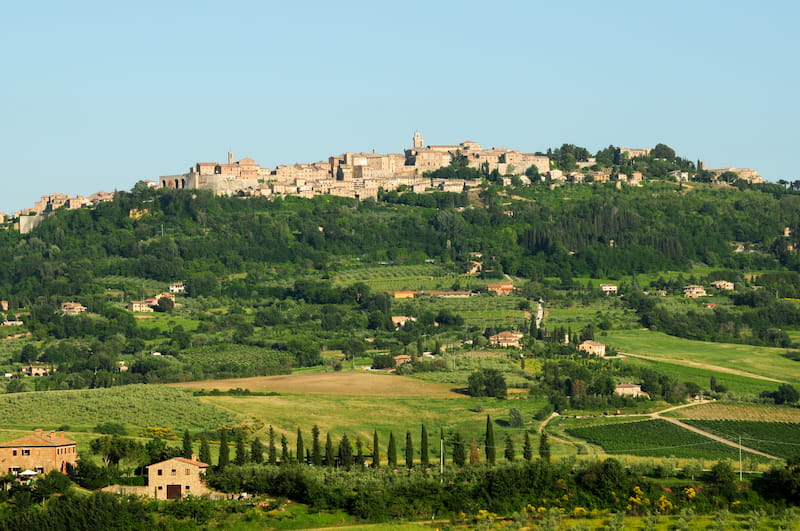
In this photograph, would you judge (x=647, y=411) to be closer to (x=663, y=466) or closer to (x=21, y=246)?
(x=663, y=466)

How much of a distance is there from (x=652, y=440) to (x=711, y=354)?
1239 inches

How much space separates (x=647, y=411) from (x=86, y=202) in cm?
8842

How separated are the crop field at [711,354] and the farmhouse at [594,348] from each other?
243cm

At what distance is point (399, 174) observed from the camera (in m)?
155

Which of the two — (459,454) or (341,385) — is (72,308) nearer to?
(341,385)

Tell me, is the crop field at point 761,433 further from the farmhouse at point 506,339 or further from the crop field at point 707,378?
the farmhouse at point 506,339

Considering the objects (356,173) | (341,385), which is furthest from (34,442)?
(356,173)

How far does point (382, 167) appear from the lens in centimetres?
15475

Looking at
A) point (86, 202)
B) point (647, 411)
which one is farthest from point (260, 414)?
point (86, 202)

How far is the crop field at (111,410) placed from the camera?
2434 inches

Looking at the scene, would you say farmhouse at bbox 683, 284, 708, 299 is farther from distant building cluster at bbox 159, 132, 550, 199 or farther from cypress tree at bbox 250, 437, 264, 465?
cypress tree at bbox 250, 437, 264, 465

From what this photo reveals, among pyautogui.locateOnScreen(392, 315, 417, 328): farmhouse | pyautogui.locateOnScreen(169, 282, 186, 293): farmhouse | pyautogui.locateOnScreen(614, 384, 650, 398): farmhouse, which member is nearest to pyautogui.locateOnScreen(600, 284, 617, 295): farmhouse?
pyautogui.locateOnScreen(392, 315, 417, 328): farmhouse

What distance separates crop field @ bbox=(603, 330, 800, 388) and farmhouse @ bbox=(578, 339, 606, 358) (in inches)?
95.8

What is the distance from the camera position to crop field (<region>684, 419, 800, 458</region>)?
59000mm
